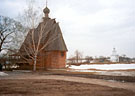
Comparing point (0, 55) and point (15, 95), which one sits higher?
point (0, 55)

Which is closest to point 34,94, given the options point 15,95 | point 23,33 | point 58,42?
point 15,95

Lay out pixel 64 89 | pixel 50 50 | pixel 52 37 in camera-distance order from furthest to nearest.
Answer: pixel 50 50 < pixel 52 37 < pixel 64 89

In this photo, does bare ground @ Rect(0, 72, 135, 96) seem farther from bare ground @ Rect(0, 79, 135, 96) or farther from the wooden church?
the wooden church

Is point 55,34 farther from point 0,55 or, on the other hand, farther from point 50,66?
point 0,55

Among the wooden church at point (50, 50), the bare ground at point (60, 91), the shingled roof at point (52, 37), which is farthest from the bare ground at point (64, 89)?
the shingled roof at point (52, 37)

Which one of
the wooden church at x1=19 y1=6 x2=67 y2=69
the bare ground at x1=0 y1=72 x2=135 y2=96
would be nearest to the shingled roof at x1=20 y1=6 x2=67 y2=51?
the wooden church at x1=19 y1=6 x2=67 y2=69

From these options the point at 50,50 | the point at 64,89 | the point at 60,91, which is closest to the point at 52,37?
the point at 50,50

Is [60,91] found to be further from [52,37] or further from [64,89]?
[52,37]


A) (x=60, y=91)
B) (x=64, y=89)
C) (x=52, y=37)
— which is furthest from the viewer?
(x=52, y=37)

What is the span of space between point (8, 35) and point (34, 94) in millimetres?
17840

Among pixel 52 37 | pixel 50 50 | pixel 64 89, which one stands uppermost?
pixel 52 37

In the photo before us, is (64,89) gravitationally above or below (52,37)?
below

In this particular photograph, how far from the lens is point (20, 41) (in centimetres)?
2080

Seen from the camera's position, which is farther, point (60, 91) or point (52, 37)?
point (52, 37)
